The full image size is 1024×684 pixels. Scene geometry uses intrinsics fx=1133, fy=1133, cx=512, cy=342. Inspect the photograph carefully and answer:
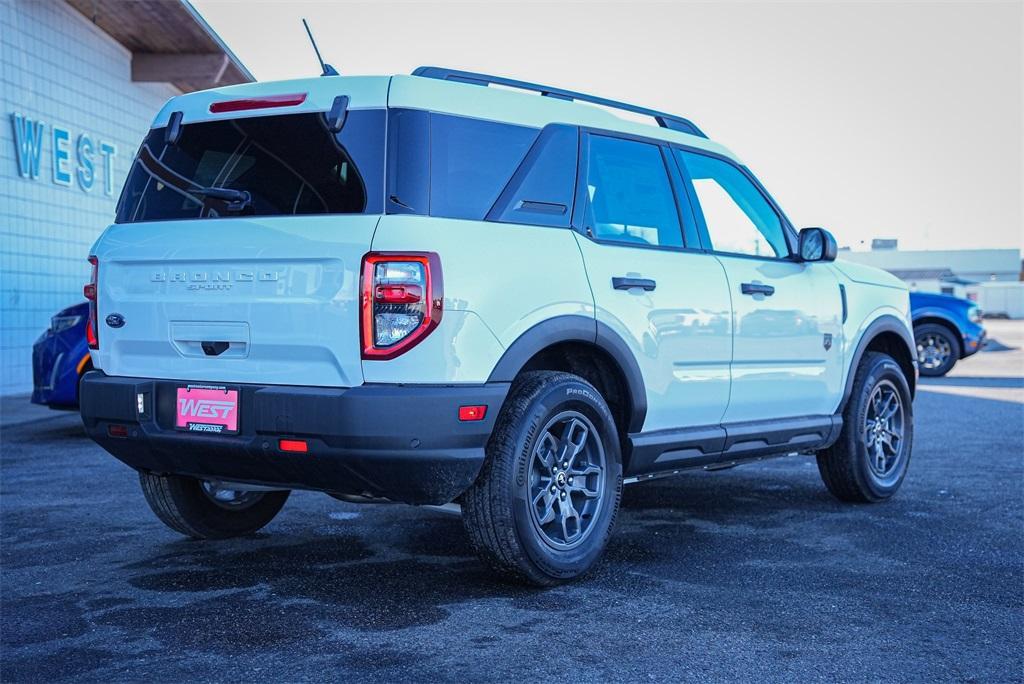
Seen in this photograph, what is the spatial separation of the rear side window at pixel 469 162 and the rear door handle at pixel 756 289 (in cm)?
159

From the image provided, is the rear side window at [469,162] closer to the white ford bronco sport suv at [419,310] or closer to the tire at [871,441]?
the white ford bronco sport suv at [419,310]

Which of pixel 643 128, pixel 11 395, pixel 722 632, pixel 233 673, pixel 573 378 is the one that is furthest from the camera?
pixel 11 395

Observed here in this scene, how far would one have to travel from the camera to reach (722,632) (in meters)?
3.99

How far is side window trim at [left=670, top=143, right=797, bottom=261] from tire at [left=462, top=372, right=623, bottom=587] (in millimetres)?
1257

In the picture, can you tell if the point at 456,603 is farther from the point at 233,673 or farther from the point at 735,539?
the point at 735,539

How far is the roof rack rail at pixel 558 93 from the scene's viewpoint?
14.9ft

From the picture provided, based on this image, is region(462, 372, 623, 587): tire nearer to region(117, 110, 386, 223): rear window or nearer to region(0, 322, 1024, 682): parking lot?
region(0, 322, 1024, 682): parking lot

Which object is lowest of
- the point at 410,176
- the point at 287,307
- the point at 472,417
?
the point at 472,417

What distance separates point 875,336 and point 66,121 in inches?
449

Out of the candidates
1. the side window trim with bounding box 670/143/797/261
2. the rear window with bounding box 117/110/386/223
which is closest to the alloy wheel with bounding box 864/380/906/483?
the side window trim with bounding box 670/143/797/261

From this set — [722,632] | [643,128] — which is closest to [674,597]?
[722,632]

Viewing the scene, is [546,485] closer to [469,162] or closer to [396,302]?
[396,302]

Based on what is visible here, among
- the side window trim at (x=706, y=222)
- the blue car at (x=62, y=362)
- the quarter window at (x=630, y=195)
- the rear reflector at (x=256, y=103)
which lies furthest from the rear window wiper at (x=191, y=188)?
the blue car at (x=62, y=362)

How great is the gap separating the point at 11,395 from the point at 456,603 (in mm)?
10479
